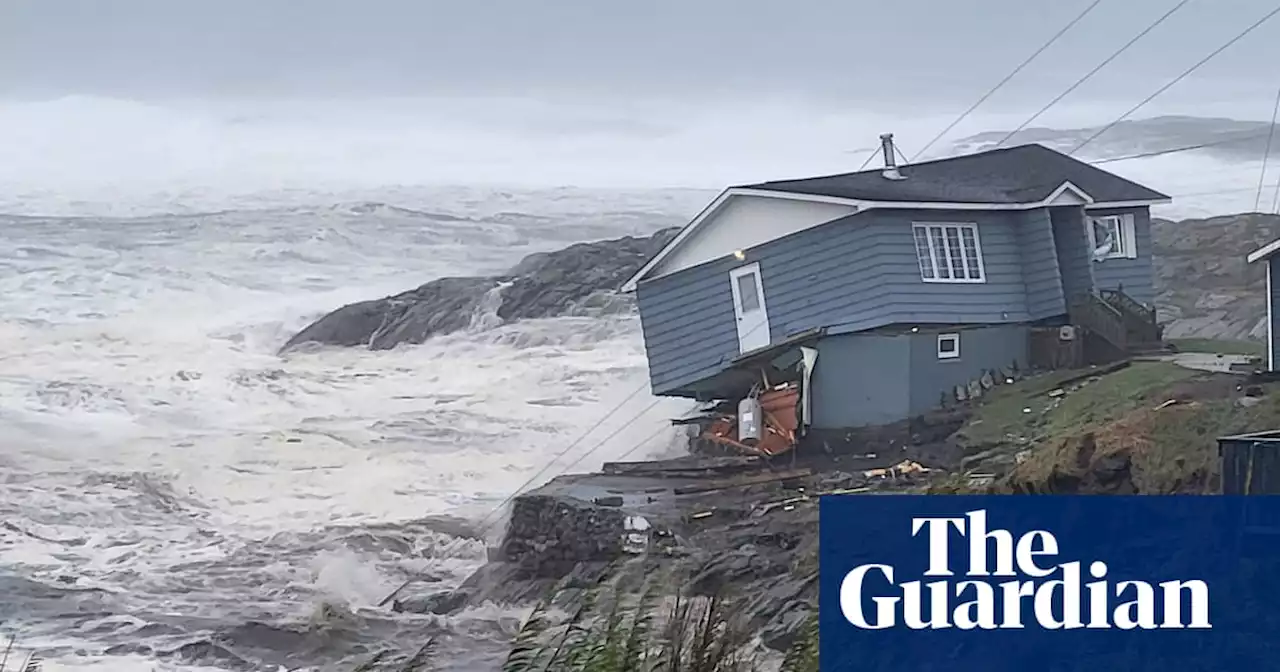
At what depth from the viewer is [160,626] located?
10.5 feet

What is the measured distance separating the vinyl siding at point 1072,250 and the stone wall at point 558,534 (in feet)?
3.36

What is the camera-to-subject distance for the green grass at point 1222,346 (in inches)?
131

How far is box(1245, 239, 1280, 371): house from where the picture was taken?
10.8 feet

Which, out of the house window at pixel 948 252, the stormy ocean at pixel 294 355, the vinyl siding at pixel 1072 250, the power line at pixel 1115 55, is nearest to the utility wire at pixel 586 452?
the stormy ocean at pixel 294 355

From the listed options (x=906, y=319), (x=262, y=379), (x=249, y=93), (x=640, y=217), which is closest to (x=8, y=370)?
(x=262, y=379)

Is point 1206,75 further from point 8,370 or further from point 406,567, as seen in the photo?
point 8,370

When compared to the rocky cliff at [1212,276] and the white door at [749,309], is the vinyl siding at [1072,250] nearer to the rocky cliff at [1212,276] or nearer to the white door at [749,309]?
the rocky cliff at [1212,276]

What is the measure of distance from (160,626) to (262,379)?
53cm

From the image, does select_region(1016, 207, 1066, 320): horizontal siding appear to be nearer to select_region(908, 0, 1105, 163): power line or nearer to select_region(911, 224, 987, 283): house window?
select_region(911, 224, 987, 283): house window

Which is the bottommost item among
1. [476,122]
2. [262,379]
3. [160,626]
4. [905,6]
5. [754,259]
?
[160,626]

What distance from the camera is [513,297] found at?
11.2ft

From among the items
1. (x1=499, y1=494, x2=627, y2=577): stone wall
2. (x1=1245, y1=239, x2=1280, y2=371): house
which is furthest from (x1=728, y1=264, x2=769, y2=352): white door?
(x1=1245, y1=239, x2=1280, y2=371): house

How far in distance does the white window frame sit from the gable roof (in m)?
0.03

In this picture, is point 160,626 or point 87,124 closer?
point 160,626
